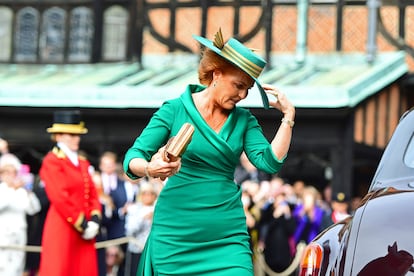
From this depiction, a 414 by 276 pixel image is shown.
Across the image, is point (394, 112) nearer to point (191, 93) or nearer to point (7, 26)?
point (7, 26)

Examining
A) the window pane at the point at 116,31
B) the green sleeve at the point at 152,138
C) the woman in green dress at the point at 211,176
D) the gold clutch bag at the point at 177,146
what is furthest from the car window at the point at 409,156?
the window pane at the point at 116,31

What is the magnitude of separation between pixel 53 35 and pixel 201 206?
18.4 m

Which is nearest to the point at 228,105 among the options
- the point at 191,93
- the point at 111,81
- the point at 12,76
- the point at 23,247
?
the point at 191,93

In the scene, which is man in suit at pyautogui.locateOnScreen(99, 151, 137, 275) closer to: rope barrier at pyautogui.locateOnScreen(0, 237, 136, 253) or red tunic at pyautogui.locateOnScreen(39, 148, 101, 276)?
rope barrier at pyautogui.locateOnScreen(0, 237, 136, 253)


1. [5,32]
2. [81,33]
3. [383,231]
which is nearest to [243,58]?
[383,231]

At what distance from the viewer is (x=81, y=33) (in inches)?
972

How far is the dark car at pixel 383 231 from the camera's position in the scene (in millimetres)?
5648

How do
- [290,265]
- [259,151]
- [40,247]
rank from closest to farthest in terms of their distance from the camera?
1. [259,151]
2. [40,247]
3. [290,265]

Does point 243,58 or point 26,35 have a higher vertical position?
point 26,35

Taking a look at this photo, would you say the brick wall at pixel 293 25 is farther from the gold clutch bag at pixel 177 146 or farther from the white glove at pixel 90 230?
the gold clutch bag at pixel 177 146

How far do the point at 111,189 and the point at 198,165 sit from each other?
9.26 m

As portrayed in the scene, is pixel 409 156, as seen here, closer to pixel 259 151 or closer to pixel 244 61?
pixel 259 151

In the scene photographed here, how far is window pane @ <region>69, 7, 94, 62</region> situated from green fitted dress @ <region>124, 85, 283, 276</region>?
58.3ft

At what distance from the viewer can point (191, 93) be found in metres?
7.20
